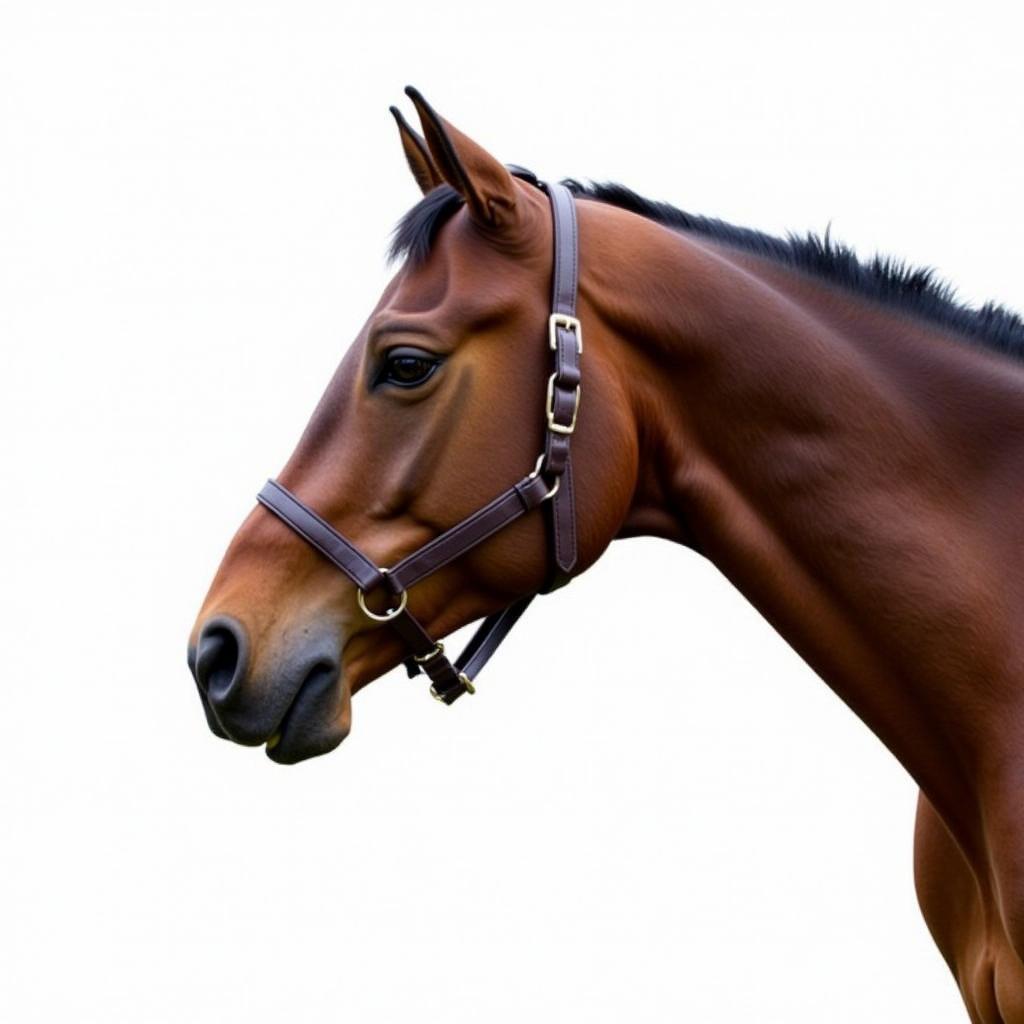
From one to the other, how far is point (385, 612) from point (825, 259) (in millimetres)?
1753

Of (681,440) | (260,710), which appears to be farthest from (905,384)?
(260,710)

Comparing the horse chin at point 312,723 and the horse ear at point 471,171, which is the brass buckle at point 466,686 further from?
the horse ear at point 471,171

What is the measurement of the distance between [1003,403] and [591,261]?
129cm

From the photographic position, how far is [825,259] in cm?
428

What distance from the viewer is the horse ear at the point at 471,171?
3793 millimetres

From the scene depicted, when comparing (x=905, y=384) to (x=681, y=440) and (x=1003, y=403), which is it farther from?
(x=681, y=440)

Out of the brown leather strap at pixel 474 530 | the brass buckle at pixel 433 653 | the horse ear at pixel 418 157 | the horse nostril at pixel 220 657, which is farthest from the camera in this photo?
the horse ear at pixel 418 157

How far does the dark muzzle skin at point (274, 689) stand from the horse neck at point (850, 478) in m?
1.12

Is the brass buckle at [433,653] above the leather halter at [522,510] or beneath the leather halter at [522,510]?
Answer: beneath

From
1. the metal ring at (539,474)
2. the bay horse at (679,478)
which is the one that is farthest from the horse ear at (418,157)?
the metal ring at (539,474)

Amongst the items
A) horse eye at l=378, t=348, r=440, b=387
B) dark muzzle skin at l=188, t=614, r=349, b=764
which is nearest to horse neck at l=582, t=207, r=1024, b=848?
horse eye at l=378, t=348, r=440, b=387

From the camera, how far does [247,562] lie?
3.93 metres

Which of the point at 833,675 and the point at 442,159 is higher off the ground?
the point at 442,159

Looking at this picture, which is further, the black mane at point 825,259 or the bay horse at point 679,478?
the black mane at point 825,259
